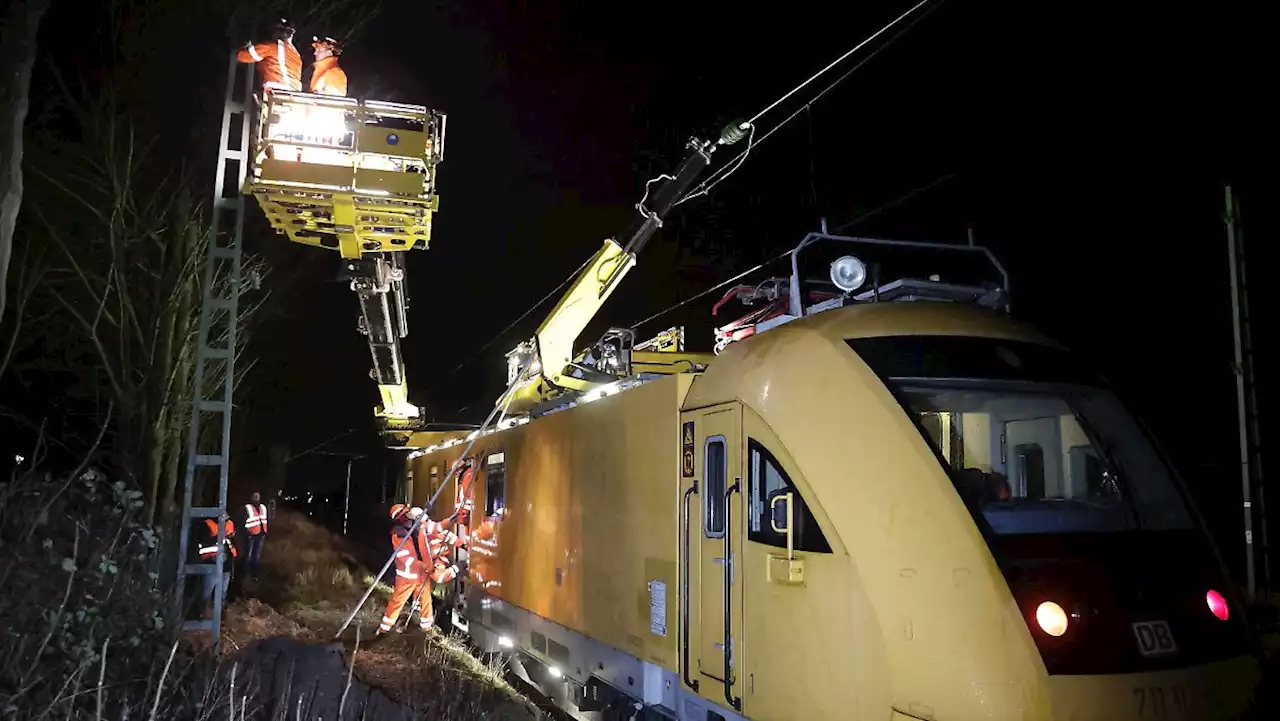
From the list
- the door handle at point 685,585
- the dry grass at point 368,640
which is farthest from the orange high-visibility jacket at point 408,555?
the door handle at point 685,585

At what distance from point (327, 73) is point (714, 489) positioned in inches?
241

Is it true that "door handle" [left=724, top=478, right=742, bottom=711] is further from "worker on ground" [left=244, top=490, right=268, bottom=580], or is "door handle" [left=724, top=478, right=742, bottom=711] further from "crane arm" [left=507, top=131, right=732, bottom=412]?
"worker on ground" [left=244, top=490, right=268, bottom=580]

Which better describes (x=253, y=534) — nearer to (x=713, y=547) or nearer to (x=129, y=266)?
(x=129, y=266)

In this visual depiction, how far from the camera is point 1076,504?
16.2 feet

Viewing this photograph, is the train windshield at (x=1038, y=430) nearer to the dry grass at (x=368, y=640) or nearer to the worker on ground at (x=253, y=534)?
the dry grass at (x=368, y=640)

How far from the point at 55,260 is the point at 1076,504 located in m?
13.3

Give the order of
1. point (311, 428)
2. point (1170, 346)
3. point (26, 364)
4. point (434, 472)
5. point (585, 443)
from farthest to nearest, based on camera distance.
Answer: point (311, 428)
point (1170, 346)
point (434, 472)
point (26, 364)
point (585, 443)

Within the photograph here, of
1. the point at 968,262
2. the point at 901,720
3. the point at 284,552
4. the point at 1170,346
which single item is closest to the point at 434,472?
the point at 284,552

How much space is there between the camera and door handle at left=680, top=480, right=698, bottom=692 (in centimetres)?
610

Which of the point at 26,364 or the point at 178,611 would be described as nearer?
the point at 178,611

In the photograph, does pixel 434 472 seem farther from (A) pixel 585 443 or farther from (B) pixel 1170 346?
(B) pixel 1170 346

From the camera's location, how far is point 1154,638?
172 inches

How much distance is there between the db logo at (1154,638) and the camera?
4328 mm

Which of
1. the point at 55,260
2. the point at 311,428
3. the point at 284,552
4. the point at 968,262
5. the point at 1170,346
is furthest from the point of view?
the point at 311,428
